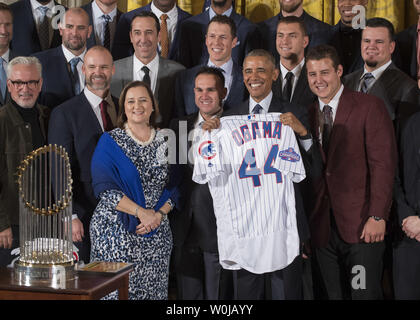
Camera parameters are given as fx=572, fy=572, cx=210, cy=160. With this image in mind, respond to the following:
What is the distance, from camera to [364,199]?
11.0 ft

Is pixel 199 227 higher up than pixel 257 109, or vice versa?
pixel 257 109

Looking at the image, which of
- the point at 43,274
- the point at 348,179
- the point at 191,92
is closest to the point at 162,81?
the point at 191,92

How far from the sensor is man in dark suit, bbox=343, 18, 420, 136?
3496 millimetres

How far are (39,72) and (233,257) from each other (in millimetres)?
1712

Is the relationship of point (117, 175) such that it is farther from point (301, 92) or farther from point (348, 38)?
point (348, 38)

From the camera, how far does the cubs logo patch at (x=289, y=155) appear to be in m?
3.22

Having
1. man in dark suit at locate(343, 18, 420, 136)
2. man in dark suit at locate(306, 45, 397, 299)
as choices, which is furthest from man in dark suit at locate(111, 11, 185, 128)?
man in dark suit at locate(343, 18, 420, 136)

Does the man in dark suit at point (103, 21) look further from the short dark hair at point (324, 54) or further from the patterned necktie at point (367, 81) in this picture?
the patterned necktie at point (367, 81)

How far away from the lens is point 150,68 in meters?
3.75

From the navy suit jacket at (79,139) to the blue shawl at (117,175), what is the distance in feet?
1.15

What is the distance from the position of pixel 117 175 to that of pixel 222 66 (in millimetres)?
1014

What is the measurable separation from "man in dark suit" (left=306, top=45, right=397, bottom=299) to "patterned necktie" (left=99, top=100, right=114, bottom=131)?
127 centimetres
